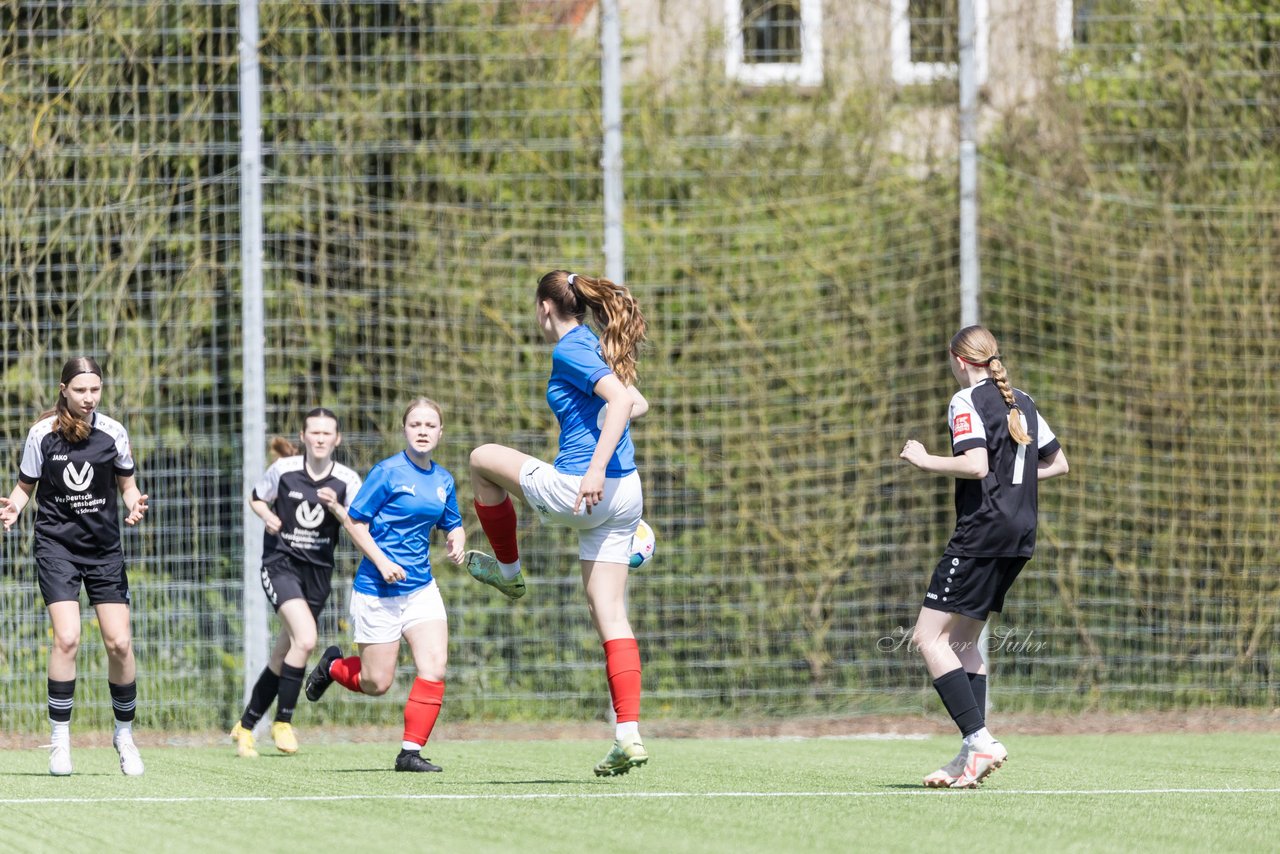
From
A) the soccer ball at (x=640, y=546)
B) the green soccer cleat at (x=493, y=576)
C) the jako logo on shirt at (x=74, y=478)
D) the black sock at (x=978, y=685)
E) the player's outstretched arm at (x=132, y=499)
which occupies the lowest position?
the black sock at (x=978, y=685)

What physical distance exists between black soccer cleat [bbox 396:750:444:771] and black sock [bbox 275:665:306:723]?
1.44 metres

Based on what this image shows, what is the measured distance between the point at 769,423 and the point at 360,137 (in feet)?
10.2

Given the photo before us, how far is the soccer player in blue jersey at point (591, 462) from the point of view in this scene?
5.28 metres

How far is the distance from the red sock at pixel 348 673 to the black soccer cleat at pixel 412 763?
0.63 metres

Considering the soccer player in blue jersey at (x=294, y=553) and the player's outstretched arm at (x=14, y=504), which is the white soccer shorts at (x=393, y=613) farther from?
the player's outstretched arm at (x=14, y=504)

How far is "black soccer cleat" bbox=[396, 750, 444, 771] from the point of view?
6430 mm

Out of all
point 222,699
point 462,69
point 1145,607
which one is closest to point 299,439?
point 222,699

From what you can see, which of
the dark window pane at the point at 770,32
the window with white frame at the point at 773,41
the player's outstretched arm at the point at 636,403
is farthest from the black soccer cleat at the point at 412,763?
the dark window pane at the point at 770,32

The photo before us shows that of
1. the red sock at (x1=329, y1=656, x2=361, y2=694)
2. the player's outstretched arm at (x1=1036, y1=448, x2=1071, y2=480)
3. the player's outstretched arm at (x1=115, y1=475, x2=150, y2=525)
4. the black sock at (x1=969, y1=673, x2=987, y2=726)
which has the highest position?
the player's outstretched arm at (x1=1036, y1=448, x2=1071, y2=480)

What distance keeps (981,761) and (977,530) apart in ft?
2.68

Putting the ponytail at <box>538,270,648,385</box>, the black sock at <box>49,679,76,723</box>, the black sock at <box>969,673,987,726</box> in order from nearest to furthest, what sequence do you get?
the ponytail at <box>538,270,648,385</box>, the black sock at <box>969,673,987,726</box>, the black sock at <box>49,679,76,723</box>

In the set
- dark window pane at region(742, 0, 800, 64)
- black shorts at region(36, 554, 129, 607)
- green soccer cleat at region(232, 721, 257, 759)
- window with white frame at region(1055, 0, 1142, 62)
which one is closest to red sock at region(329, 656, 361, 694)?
green soccer cleat at region(232, 721, 257, 759)

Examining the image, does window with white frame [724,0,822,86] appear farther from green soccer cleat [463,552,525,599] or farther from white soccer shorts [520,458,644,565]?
white soccer shorts [520,458,644,565]

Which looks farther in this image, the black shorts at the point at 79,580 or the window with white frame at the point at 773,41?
the window with white frame at the point at 773,41
